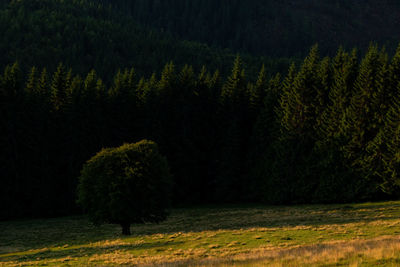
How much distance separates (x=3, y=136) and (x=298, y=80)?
43090 millimetres

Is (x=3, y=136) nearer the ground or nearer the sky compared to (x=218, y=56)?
nearer the ground

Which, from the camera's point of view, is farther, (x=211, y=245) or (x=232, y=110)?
(x=232, y=110)

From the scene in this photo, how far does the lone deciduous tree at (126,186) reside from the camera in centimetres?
3841

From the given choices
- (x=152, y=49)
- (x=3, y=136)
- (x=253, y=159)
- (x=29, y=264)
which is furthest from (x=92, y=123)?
(x=152, y=49)

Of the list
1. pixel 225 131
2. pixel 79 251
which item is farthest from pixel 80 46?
pixel 79 251

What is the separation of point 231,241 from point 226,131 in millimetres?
37266

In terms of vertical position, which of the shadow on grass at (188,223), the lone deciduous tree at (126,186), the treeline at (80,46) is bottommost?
the shadow on grass at (188,223)

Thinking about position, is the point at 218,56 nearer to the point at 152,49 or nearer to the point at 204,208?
the point at 152,49

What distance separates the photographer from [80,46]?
14325 cm

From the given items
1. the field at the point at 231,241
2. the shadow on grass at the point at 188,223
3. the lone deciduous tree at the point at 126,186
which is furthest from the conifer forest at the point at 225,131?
the lone deciduous tree at the point at 126,186

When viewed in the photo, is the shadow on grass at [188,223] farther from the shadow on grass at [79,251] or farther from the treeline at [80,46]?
the treeline at [80,46]

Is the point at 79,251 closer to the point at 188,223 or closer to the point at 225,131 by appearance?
the point at 188,223

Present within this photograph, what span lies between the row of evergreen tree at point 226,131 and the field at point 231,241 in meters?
7.18

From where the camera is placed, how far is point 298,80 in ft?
203
